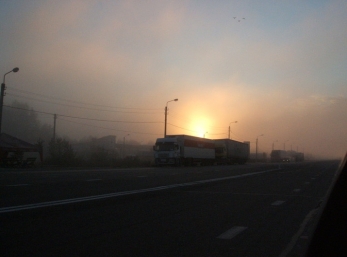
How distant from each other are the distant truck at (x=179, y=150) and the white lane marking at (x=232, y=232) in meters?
45.6

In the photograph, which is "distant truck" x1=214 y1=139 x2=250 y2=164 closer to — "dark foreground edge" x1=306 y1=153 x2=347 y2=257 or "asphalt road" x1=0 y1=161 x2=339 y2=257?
"asphalt road" x1=0 y1=161 x2=339 y2=257

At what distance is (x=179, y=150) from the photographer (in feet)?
186

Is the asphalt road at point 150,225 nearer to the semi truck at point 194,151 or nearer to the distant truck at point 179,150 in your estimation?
the distant truck at point 179,150

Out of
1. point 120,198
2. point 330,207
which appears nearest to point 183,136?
point 120,198

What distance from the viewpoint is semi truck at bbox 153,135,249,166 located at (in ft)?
184

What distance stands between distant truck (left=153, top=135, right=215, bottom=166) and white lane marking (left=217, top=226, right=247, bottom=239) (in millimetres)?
45614

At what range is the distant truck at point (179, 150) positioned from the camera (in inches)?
2201

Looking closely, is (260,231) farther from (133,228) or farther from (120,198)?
(120,198)

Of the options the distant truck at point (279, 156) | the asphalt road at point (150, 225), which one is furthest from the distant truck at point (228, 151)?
the asphalt road at point (150, 225)

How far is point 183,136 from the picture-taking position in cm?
5928

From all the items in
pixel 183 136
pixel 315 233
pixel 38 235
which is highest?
pixel 183 136

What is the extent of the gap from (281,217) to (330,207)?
9441 mm

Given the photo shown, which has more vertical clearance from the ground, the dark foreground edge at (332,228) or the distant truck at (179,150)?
the distant truck at (179,150)

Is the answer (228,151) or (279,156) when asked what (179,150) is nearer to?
(228,151)
